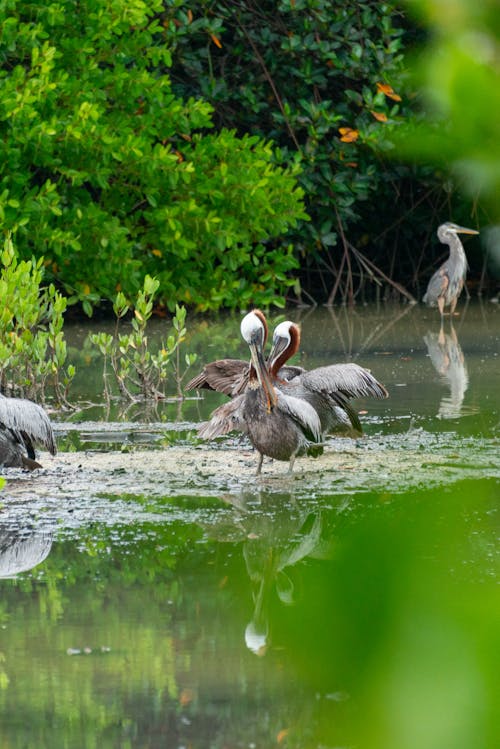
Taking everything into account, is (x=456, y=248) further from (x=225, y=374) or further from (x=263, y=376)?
(x=263, y=376)

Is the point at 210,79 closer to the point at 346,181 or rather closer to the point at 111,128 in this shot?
the point at 346,181

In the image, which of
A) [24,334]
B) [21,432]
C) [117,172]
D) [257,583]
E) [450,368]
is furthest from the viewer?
[117,172]

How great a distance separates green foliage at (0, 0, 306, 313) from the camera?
12.4 m

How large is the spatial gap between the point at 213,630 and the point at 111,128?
9.64 metres

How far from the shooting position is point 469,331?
1333cm

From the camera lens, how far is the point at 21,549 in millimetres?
5141

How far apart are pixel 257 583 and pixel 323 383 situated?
208 cm

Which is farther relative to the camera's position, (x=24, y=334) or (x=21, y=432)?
(x=24, y=334)

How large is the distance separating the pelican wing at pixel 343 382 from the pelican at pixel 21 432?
1328 mm

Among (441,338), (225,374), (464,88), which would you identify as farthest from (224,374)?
(464,88)

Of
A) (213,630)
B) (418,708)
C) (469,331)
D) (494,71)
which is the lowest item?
(469,331)

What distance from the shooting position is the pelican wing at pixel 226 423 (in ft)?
20.9

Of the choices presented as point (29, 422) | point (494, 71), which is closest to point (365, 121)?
point (29, 422)

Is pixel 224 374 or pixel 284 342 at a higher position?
pixel 284 342
